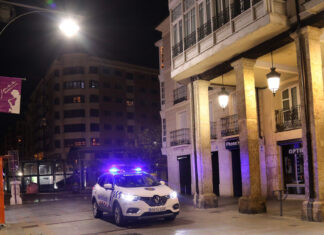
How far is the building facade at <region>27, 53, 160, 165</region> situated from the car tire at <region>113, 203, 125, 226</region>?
207 ft

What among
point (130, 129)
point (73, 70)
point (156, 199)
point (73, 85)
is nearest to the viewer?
point (156, 199)

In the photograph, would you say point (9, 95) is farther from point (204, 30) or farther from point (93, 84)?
point (93, 84)

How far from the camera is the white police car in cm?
1202

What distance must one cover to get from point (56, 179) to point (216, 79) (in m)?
27.8

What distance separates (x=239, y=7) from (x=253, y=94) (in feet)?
10.7

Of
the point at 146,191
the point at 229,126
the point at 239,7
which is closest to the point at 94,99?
the point at 229,126

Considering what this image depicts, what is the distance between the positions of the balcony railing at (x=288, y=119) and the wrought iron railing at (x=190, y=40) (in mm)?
6091

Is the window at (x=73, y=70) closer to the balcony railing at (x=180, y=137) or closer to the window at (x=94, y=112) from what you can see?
the window at (x=94, y=112)

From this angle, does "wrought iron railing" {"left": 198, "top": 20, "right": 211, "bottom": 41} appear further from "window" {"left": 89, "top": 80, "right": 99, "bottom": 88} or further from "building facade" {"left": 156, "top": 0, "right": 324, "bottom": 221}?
"window" {"left": 89, "top": 80, "right": 99, "bottom": 88}

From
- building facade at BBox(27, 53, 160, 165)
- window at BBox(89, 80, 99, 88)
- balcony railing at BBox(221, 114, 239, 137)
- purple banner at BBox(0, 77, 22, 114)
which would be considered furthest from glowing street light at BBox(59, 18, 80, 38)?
window at BBox(89, 80, 99, 88)

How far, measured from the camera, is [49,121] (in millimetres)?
83812

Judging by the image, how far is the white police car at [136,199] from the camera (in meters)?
12.0

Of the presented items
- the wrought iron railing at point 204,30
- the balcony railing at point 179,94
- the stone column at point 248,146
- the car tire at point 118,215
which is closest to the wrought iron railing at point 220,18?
the wrought iron railing at point 204,30

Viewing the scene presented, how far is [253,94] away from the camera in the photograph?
14555 millimetres
